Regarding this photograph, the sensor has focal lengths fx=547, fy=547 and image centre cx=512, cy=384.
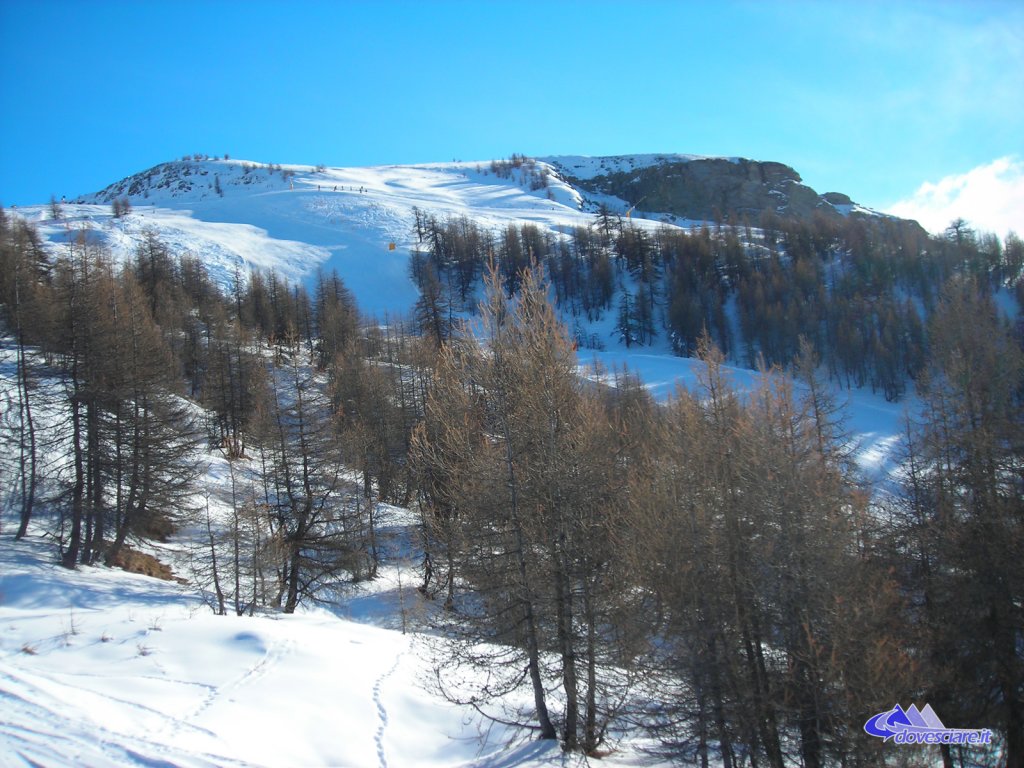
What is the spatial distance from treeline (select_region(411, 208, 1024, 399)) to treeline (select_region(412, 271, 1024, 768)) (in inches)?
2399

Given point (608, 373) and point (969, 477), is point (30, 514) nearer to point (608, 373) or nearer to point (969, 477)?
point (969, 477)

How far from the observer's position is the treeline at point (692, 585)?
1000 cm

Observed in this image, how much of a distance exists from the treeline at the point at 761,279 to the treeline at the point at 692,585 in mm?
60947

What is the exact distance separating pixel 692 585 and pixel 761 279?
293 feet

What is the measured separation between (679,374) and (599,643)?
56.8 metres

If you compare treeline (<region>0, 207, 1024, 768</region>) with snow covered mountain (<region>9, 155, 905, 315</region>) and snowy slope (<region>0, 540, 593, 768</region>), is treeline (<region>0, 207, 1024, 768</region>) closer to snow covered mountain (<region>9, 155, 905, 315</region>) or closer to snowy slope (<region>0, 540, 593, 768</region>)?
snowy slope (<region>0, 540, 593, 768</region>)

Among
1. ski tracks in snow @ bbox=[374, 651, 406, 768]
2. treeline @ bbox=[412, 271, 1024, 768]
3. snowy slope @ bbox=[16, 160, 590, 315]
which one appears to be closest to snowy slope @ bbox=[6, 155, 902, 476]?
snowy slope @ bbox=[16, 160, 590, 315]

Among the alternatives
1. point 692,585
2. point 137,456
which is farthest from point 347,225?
point 692,585

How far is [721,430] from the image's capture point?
1455 centimetres

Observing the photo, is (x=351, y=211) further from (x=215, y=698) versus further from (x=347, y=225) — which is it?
(x=215, y=698)

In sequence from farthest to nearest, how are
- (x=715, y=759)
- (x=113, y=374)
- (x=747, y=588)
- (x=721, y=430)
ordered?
(x=113, y=374) < (x=721, y=430) < (x=715, y=759) < (x=747, y=588)

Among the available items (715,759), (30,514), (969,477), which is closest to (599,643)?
(715,759)

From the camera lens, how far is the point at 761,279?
294 ft

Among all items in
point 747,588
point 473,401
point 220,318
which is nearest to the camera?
point 473,401
